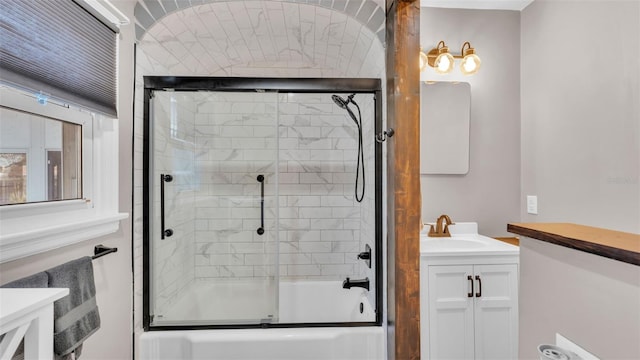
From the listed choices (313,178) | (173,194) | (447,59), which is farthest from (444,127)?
(173,194)

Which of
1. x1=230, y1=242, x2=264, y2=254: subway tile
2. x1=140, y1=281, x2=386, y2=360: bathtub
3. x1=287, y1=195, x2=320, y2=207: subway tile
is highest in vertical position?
x1=287, y1=195, x2=320, y2=207: subway tile

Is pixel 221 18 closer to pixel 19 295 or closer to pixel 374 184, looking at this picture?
pixel 374 184

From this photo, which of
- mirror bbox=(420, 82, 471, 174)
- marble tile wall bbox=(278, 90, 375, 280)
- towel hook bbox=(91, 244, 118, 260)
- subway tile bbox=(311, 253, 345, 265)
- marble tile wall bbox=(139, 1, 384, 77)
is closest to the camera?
→ towel hook bbox=(91, 244, 118, 260)

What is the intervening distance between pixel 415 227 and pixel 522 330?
0.64 m

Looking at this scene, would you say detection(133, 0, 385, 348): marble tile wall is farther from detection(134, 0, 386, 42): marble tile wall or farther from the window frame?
the window frame

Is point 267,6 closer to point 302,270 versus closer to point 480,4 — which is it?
point 480,4

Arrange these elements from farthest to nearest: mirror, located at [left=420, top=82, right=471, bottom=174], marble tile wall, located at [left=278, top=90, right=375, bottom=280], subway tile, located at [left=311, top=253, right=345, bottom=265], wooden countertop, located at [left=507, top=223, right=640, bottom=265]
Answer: subway tile, located at [left=311, top=253, right=345, bottom=265] → marble tile wall, located at [left=278, top=90, right=375, bottom=280] → mirror, located at [left=420, top=82, right=471, bottom=174] → wooden countertop, located at [left=507, top=223, right=640, bottom=265]

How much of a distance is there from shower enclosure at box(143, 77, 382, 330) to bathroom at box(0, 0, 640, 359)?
0.53 feet

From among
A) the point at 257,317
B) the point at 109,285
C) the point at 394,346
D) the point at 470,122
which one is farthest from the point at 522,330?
the point at 109,285

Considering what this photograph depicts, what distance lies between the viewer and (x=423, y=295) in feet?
5.76

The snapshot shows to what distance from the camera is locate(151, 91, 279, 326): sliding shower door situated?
1.90 metres

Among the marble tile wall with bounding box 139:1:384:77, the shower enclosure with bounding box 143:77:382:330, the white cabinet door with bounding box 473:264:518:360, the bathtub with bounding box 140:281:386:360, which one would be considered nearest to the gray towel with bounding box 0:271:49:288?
the shower enclosure with bounding box 143:77:382:330

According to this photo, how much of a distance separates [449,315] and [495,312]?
0.29 meters

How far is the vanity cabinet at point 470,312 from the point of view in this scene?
1754 millimetres
